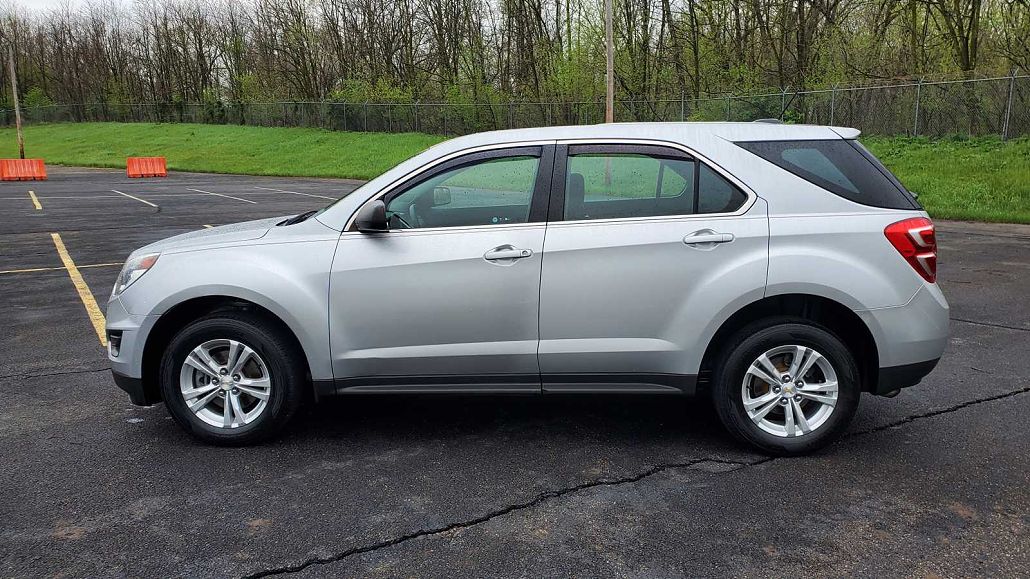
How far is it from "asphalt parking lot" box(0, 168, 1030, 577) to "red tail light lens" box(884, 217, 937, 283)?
102 cm

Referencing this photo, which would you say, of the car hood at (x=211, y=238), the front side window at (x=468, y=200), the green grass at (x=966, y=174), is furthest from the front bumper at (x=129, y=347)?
the green grass at (x=966, y=174)

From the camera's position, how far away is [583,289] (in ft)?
13.4

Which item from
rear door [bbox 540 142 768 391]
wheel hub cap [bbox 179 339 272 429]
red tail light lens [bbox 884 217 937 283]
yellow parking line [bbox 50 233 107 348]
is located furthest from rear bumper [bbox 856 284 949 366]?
yellow parking line [bbox 50 233 107 348]

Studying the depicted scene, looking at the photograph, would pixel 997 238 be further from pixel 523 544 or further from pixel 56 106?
pixel 56 106

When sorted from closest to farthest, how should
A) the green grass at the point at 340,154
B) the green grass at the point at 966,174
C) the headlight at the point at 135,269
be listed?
the headlight at the point at 135,269
the green grass at the point at 966,174
the green grass at the point at 340,154

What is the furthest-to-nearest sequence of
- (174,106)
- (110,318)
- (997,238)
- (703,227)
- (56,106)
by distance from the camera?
(56,106) < (174,106) < (997,238) < (110,318) < (703,227)

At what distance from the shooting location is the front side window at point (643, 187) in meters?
4.16

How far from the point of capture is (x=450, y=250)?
4.12 m

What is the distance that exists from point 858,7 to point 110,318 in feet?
98.8

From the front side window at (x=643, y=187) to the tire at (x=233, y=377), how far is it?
1727 millimetres

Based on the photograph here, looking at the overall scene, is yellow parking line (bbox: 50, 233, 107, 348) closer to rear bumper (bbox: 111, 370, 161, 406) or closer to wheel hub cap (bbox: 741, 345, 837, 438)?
rear bumper (bbox: 111, 370, 161, 406)

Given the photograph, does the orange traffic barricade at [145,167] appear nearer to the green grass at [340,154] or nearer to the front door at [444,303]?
the green grass at [340,154]

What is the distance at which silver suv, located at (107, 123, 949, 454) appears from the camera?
403cm

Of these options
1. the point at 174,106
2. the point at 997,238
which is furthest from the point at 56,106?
the point at 997,238
